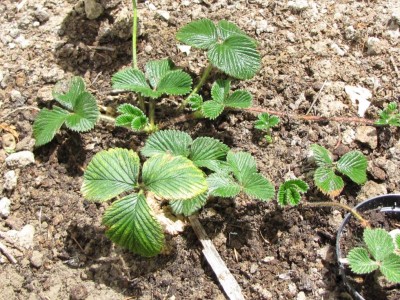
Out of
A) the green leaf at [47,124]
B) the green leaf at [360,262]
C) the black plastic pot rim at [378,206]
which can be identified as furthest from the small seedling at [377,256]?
the green leaf at [47,124]

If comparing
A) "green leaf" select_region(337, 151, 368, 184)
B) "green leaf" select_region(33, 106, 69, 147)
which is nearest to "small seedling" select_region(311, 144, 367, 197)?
"green leaf" select_region(337, 151, 368, 184)

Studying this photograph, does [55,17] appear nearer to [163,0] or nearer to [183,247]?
[163,0]

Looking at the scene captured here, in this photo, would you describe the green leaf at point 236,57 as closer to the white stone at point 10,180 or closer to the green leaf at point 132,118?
the green leaf at point 132,118

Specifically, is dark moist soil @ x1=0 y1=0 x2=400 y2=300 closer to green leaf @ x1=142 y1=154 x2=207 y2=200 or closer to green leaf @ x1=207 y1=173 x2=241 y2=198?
green leaf @ x1=207 y1=173 x2=241 y2=198

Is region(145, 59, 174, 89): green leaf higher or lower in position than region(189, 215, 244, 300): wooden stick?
higher

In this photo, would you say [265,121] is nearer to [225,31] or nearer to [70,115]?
[225,31]

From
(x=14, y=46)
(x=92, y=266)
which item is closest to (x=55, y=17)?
(x=14, y=46)
